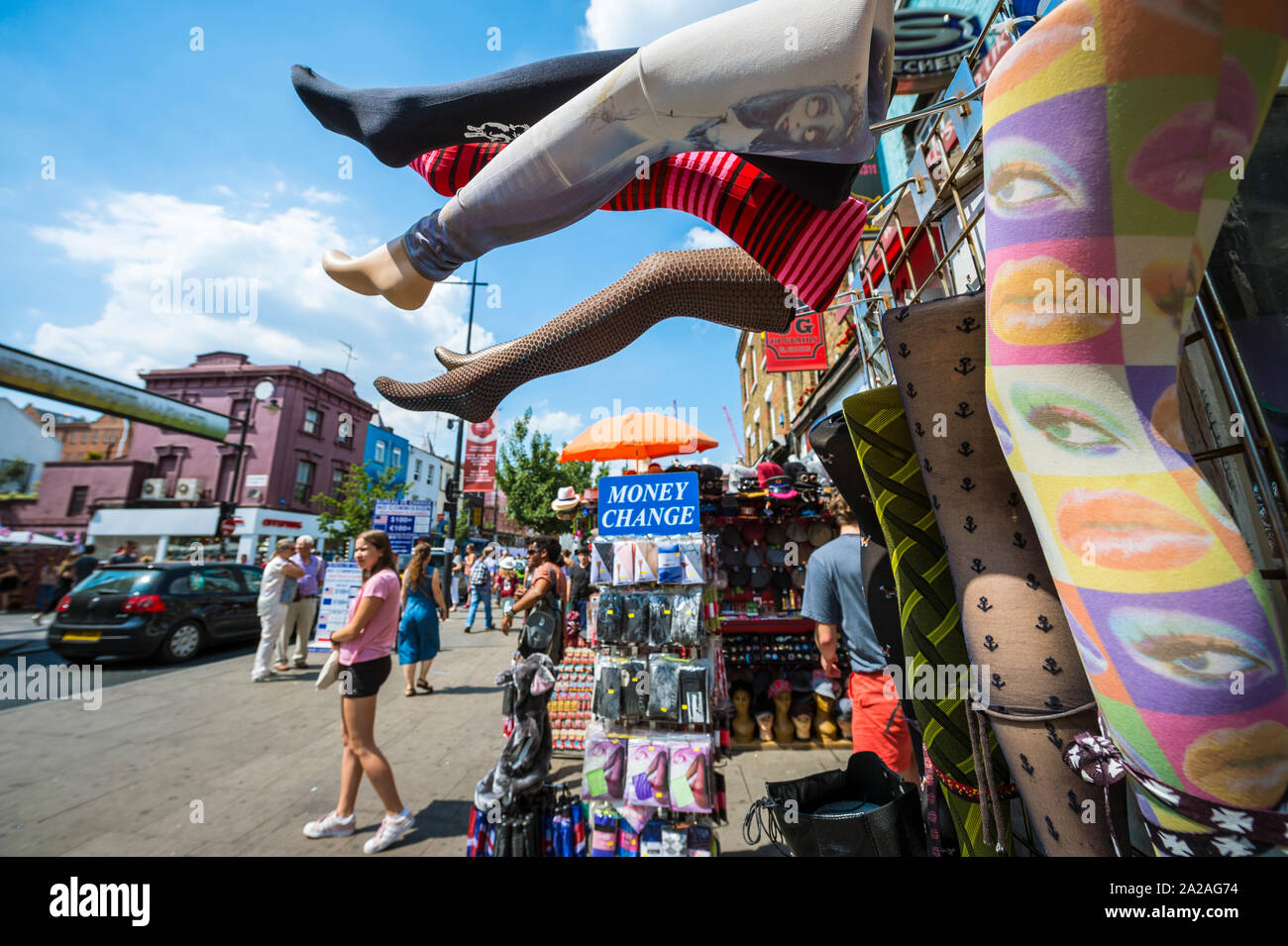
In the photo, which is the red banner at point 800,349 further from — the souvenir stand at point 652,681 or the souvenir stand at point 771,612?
the souvenir stand at point 652,681

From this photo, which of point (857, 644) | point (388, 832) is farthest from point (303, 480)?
point (857, 644)

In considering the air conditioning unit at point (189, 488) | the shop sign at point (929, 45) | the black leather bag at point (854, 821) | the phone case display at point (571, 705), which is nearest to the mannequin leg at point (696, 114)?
the black leather bag at point (854, 821)

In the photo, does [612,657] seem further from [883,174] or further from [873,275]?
[883,174]

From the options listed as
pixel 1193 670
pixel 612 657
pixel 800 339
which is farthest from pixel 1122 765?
pixel 800 339

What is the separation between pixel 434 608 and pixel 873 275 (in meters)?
6.03

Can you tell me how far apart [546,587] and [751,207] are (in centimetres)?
373

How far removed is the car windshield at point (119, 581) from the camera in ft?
24.0

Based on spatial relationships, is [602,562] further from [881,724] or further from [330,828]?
[330,828]

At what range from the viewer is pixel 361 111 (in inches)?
42.0

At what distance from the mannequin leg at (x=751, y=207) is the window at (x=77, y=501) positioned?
35.2 m

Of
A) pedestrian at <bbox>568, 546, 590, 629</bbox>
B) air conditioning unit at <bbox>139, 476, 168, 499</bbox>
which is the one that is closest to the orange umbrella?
pedestrian at <bbox>568, 546, 590, 629</bbox>

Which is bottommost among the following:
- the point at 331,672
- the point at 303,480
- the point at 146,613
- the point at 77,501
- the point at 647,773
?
the point at 647,773

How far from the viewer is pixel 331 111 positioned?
1109 mm

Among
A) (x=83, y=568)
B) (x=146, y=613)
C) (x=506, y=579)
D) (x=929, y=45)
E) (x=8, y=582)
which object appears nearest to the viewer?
(x=929, y=45)
